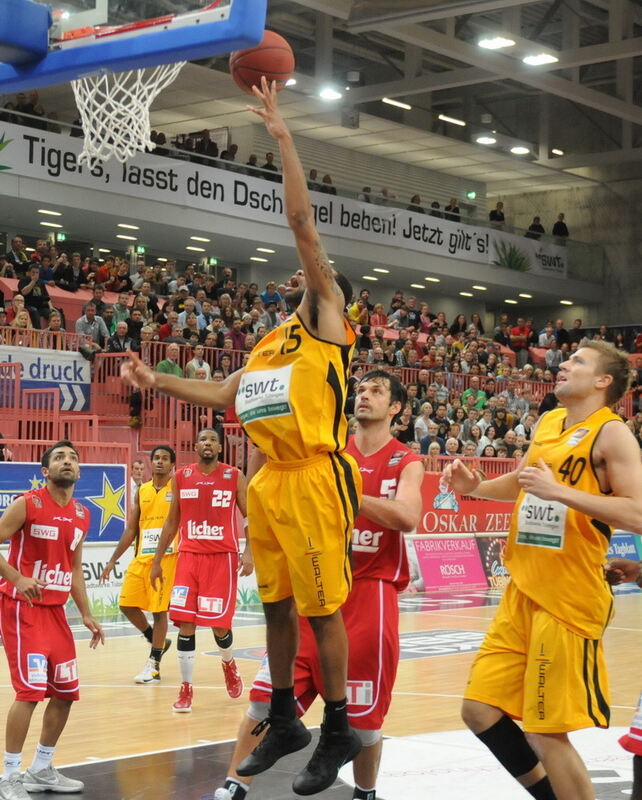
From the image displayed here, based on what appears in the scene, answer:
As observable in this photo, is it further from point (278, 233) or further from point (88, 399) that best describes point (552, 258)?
point (88, 399)

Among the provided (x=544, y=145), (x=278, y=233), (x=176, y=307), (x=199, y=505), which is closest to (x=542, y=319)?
(x=544, y=145)

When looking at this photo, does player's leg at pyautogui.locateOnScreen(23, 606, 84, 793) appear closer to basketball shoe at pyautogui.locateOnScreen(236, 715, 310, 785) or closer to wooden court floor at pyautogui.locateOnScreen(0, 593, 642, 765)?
wooden court floor at pyautogui.locateOnScreen(0, 593, 642, 765)

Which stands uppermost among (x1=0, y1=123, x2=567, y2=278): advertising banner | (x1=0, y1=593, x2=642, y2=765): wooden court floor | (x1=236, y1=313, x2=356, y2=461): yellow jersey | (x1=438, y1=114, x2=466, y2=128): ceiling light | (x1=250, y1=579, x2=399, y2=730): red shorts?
(x1=438, y1=114, x2=466, y2=128): ceiling light

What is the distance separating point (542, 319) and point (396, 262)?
9.83 m

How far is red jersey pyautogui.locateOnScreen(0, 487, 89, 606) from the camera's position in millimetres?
7031

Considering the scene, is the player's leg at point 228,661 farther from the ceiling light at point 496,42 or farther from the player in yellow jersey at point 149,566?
the ceiling light at point 496,42

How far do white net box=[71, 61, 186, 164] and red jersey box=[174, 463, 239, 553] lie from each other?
135 inches

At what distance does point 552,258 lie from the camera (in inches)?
1442

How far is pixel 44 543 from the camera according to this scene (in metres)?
7.07

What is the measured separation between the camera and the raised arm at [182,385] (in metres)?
4.93

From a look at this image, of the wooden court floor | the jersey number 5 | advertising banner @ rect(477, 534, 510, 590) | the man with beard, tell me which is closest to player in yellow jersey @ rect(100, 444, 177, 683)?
the wooden court floor

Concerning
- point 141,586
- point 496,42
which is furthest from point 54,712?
point 496,42

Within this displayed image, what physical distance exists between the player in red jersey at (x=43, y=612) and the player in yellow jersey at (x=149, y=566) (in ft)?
10.7

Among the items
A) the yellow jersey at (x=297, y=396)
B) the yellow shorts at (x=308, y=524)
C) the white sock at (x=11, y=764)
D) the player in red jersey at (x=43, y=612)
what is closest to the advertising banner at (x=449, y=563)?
the player in red jersey at (x=43, y=612)
